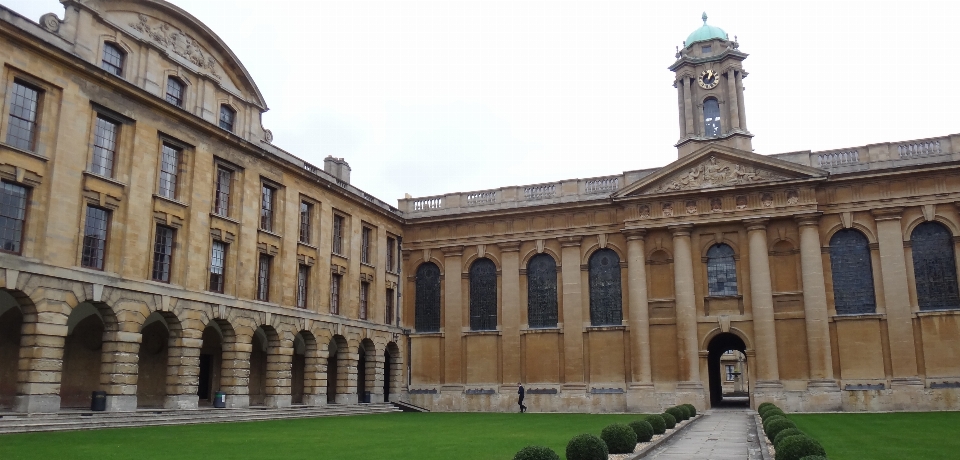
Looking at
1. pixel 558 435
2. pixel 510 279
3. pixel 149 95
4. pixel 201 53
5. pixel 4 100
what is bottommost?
pixel 558 435

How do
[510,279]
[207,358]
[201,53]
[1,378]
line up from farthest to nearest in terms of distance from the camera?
[510,279]
[207,358]
[201,53]
[1,378]

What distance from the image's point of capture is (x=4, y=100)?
22641 millimetres

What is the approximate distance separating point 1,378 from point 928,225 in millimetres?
40118

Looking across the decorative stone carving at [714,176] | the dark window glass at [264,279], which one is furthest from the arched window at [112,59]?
the decorative stone carving at [714,176]

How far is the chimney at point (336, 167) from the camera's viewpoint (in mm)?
42750

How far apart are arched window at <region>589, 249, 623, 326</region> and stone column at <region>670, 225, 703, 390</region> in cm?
337

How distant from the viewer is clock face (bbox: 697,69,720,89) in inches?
1709

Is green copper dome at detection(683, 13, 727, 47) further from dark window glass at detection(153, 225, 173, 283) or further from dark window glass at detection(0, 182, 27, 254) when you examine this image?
dark window glass at detection(0, 182, 27, 254)

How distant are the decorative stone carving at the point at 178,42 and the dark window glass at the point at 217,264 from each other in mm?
7394

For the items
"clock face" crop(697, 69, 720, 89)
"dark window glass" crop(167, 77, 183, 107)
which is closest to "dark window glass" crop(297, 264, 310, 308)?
"dark window glass" crop(167, 77, 183, 107)

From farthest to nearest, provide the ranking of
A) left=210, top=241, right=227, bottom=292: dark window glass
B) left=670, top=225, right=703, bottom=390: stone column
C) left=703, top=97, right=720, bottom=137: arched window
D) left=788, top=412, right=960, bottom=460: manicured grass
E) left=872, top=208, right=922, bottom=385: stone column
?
left=703, top=97, right=720, bottom=137: arched window
left=670, top=225, right=703, bottom=390: stone column
left=872, top=208, right=922, bottom=385: stone column
left=210, top=241, right=227, bottom=292: dark window glass
left=788, top=412, right=960, bottom=460: manicured grass

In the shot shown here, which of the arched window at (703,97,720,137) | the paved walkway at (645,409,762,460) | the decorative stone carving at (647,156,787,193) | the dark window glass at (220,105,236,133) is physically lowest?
the paved walkway at (645,409,762,460)

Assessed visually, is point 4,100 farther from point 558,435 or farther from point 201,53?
point 558,435

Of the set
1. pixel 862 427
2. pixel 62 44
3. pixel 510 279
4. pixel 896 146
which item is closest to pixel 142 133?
pixel 62 44
